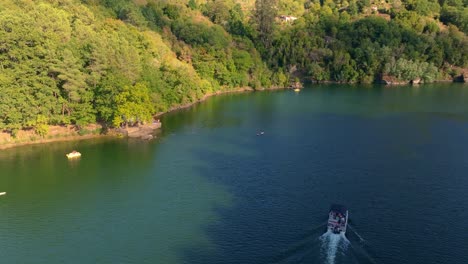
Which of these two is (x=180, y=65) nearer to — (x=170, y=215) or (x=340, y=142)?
(x=340, y=142)

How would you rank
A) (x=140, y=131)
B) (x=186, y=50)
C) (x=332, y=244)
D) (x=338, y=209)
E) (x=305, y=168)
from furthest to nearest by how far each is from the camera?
(x=186, y=50) → (x=140, y=131) → (x=305, y=168) → (x=338, y=209) → (x=332, y=244)

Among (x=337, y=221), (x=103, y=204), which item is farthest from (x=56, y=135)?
(x=337, y=221)

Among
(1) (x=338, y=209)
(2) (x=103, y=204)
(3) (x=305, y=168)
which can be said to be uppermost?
(3) (x=305, y=168)

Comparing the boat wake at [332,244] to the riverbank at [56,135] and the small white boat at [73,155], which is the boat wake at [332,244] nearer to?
the small white boat at [73,155]

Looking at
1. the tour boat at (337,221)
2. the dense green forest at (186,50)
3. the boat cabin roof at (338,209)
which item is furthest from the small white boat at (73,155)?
the tour boat at (337,221)

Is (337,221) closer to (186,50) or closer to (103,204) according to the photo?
(103,204)

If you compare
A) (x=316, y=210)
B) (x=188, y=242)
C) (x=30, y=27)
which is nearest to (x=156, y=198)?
(x=188, y=242)

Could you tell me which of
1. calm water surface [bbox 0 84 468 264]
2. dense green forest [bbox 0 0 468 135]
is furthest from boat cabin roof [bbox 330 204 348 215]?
dense green forest [bbox 0 0 468 135]
